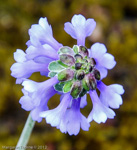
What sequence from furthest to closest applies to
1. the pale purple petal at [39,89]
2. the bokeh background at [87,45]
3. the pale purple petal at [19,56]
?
the bokeh background at [87,45]
the pale purple petal at [19,56]
the pale purple petal at [39,89]

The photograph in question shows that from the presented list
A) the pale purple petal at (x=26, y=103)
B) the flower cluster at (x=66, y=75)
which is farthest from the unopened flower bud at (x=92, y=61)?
the pale purple petal at (x=26, y=103)

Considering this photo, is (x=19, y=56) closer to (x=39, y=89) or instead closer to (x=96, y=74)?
(x=39, y=89)

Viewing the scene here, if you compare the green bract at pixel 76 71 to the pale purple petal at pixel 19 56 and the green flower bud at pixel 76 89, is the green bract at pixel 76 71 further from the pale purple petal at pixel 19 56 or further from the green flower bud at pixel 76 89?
the pale purple petal at pixel 19 56

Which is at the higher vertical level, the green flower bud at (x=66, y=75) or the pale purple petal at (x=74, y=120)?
the green flower bud at (x=66, y=75)

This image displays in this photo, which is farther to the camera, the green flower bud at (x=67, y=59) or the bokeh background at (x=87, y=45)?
the bokeh background at (x=87, y=45)

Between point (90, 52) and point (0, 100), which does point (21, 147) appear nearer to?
point (90, 52)

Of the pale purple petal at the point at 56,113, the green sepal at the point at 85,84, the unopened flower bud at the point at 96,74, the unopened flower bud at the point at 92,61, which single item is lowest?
the pale purple petal at the point at 56,113
